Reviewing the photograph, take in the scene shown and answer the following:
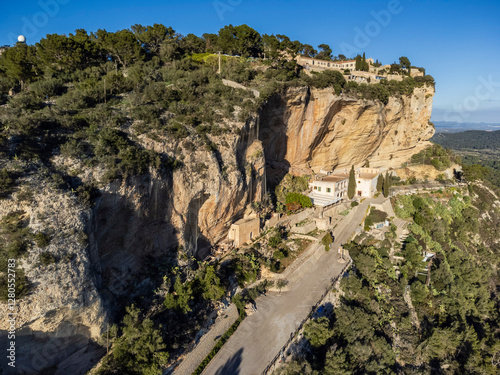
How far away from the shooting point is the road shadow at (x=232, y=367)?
12302 millimetres

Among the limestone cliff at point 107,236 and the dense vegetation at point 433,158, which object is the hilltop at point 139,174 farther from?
the dense vegetation at point 433,158

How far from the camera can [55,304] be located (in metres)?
10.0

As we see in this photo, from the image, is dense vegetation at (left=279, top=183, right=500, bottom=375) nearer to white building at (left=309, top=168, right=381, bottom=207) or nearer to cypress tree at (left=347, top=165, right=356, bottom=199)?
white building at (left=309, top=168, right=381, bottom=207)

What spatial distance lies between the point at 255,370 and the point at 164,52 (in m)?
29.0

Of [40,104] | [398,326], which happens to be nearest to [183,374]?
[398,326]

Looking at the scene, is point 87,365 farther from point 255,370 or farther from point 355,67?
point 355,67

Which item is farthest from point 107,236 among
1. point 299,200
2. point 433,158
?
point 433,158

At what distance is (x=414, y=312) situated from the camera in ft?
67.5

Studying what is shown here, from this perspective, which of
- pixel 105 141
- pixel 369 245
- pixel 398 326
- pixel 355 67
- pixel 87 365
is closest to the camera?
pixel 87 365

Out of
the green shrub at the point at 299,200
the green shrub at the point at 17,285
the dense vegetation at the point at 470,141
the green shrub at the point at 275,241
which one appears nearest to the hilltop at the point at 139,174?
the green shrub at the point at 17,285

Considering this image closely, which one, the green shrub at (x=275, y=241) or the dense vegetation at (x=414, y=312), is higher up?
the green shrub at (x=275, y=241)

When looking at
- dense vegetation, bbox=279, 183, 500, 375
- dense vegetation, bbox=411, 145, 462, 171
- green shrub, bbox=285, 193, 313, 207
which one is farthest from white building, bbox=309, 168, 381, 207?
dense vegetation, bbox=411, 145, 462, 171

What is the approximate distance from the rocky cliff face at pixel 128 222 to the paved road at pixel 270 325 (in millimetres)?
4894

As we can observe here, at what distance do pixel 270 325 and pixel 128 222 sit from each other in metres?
8.68
